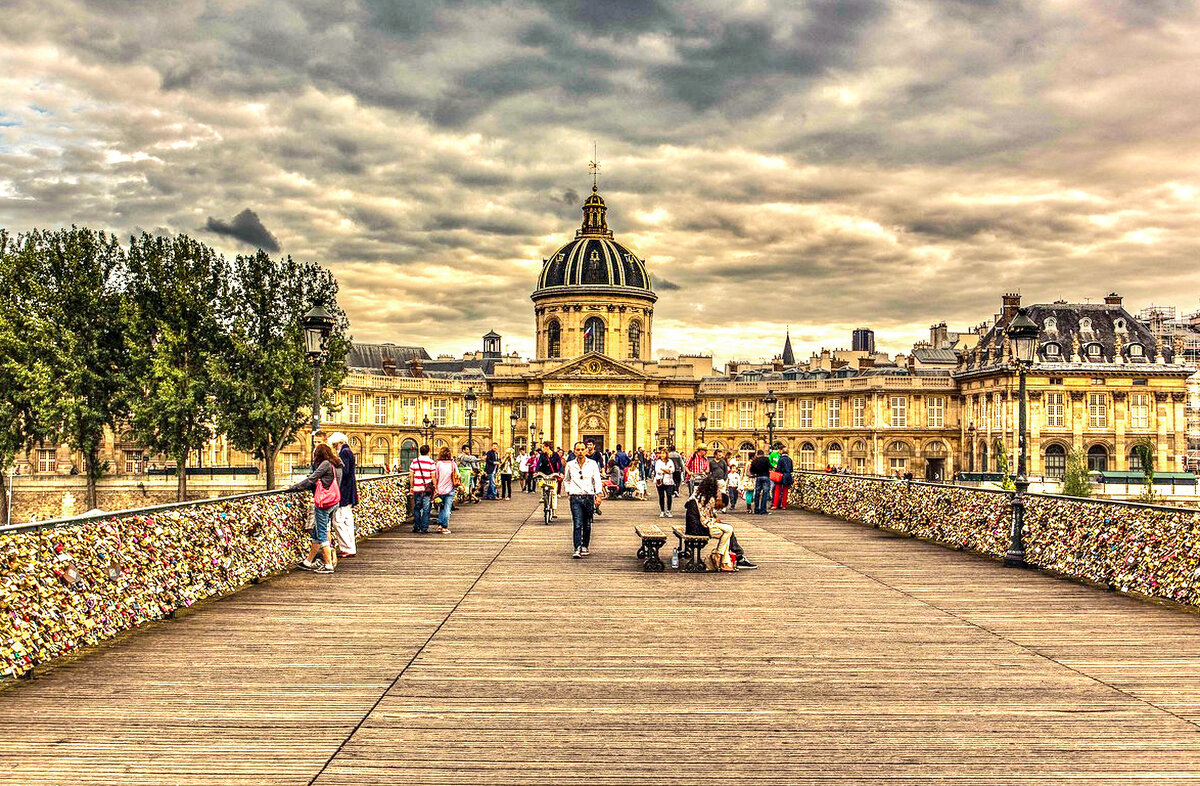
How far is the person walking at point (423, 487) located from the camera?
23.4 metres

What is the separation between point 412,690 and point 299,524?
29.2ft

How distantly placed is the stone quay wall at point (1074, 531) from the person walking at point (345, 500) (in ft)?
37.1

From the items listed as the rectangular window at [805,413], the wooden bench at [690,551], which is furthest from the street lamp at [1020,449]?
the rectangular window at [805,413]

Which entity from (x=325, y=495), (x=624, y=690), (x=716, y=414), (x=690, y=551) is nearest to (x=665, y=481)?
(x=690, y=551)

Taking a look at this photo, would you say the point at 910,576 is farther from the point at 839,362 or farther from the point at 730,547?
the point at 839,362

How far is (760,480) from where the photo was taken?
3073cm

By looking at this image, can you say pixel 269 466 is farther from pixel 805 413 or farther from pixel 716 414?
pixel 805 413

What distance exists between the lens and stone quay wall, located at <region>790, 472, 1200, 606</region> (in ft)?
46.5

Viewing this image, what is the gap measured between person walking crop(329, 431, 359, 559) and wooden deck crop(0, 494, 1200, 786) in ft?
7.21

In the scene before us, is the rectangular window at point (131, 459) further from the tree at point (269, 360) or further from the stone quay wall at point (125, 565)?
the stone quay wall at point (125, 565)

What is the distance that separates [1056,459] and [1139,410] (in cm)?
641

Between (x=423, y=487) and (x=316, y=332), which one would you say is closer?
(x=316, y=332)

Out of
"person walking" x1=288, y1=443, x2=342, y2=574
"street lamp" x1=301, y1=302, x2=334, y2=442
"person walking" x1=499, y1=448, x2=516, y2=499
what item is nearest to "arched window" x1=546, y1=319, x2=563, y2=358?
"person walking" x1=499, y1=448, x2=516, y2=499

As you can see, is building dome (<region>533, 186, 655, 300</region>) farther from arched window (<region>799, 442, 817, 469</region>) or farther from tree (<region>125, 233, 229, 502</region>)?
tree (<region>125, 233, 229, 502</region>)
